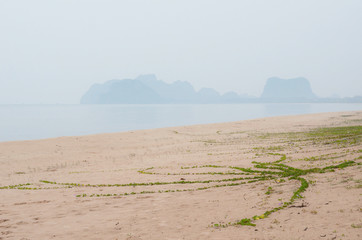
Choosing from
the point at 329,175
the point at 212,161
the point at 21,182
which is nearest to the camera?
the point at 329,175

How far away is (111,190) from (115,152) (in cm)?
1466

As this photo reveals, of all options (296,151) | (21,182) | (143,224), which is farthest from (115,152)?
(143,224)

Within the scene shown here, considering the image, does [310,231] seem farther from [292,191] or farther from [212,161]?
[212,161]

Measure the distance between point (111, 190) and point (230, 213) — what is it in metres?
7.04

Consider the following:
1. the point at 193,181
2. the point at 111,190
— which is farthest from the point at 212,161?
the point at 111,190

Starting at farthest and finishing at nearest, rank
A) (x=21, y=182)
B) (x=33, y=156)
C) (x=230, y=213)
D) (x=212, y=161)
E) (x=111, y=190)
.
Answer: (x=33, y=156) < (x=212, y=161) < (x=21, y=182) < (x=111, y=190) < (x=230, y=213)

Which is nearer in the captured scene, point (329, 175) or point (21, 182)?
point (329, 175)

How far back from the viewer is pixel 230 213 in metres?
9.96

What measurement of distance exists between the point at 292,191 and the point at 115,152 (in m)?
20.7

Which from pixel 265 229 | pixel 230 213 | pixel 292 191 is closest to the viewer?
pixel 265 229

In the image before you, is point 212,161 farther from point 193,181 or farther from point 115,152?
point 115,152

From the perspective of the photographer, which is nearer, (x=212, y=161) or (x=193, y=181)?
(x=193, y=181)

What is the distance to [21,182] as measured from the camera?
17.5 meters

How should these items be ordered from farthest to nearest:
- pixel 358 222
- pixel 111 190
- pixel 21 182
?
1. pixel 21 182
2. pixel 111 190
3. pixel 358 222
